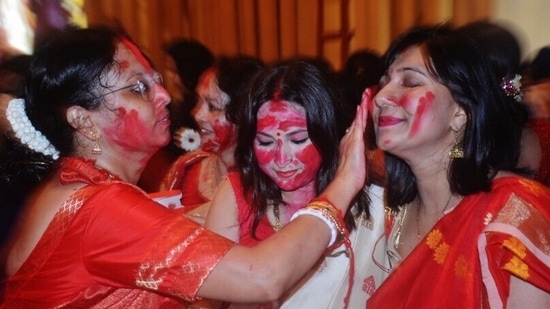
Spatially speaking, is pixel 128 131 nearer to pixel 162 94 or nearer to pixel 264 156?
pixel 162 94

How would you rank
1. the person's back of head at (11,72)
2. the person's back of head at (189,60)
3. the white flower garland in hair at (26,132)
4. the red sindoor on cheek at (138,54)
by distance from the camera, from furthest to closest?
the person's back of head at (189,60), the person's back of head at (11,72), the red sindoor on cheek at (138,54), the white flower garland in hair at (26,132)

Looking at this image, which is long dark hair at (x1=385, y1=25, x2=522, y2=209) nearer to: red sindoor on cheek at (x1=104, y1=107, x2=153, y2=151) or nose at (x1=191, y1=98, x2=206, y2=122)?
red sindoor on cheek at (x1=104, y1=107, x2=153, y2=151)

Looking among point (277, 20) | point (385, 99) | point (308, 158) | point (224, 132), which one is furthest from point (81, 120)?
point (277, 20)

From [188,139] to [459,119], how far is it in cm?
208

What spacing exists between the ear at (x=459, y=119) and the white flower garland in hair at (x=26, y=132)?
3.45 feet

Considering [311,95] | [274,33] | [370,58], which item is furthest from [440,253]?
[274,33]

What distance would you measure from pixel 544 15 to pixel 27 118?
2.83 m

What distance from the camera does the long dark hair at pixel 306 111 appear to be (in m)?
1.98

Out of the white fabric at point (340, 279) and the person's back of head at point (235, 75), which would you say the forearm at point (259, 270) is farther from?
the person's back of head at point (235, 75)

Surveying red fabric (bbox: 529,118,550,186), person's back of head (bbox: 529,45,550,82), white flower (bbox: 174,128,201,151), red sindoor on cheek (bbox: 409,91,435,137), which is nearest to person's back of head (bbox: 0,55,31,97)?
white flower (bbox: 174,128,201,151)

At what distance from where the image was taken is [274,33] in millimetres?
4965

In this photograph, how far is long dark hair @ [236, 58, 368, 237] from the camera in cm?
198

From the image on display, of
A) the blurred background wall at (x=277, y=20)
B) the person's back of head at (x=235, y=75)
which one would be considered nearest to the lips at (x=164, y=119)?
the person's back of head at (x=235, y=75)

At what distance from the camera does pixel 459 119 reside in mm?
1799
